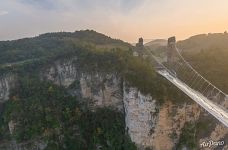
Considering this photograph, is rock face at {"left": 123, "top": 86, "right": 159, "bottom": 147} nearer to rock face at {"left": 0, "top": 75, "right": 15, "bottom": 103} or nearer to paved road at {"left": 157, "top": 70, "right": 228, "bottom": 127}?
paved road at {"left": 157, "top": 70, "right": 228, "bottom": 127}

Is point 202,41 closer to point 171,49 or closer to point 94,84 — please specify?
point 171,49

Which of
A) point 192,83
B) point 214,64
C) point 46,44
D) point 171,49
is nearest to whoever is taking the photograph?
point 192,83

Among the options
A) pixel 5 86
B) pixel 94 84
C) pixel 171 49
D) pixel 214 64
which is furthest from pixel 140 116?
pixel 5 86

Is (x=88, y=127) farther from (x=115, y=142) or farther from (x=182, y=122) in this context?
(x=182, y=122)

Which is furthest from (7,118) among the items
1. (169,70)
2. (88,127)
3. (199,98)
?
(199,98)

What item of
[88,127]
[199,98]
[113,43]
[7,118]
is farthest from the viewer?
[113,43]

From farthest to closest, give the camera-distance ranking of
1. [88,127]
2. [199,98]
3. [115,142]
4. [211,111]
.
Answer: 1. [88,127]
2. [115,142]
3. [199,98]
4. [211,111]
